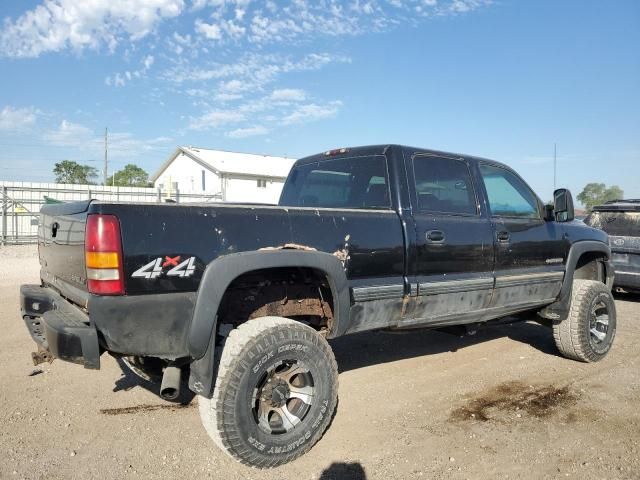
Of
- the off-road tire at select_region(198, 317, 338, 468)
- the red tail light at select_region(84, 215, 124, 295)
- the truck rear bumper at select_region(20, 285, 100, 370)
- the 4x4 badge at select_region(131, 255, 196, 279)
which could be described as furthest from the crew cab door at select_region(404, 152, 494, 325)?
the truck rear bumper at select_region(20, 285, 100, 370)

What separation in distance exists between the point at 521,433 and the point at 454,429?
1.48 ft

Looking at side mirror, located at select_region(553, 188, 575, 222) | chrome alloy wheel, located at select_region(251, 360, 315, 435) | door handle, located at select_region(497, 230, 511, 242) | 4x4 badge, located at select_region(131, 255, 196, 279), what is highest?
side mirror, located at select_region(553, 188, 575, 222)

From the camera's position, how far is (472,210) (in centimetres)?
432

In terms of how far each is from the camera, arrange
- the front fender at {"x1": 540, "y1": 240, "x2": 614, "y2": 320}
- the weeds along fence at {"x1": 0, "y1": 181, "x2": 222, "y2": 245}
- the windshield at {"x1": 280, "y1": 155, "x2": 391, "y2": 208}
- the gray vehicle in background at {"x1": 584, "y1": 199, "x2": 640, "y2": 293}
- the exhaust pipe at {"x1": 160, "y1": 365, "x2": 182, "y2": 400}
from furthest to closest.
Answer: the weeds along fence at {"x1": 0, "y1": 181, "x2": 222, "y2": 245} < the gray vehicle in background at {"x1": 584, "y1": 199, "x2": 640, "y2": 293} < the front fender at {"x1": 540, "y1": 240, "x2": 614, "y2": 320} < the windshield at {"x1": 280, "y1": 155, "x2": 391, "y2": 208} < the exhaust pipe at {"x1": 160, "y1": 365, "x2": 182, "y2": 400}

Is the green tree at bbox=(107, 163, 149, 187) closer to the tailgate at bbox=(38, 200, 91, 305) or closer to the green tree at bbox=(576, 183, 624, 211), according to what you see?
the green tree at bbox=(576, 183, 624, 211)

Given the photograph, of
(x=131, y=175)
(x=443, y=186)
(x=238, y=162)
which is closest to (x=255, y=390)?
(x=443, y=186)

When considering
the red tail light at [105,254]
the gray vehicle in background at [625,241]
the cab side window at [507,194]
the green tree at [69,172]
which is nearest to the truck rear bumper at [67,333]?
the red tail light at [105,254]

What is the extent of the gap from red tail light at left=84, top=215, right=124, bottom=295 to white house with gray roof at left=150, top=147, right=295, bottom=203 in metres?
29.3

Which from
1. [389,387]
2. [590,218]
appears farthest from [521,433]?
[590,218]

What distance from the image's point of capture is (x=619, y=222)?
341 inches

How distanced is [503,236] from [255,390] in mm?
2571

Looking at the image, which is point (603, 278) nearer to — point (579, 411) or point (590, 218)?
point (579, 411)

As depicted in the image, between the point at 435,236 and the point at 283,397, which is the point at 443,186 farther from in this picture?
the point at 283,397

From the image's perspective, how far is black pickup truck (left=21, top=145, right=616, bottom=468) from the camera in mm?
2701
